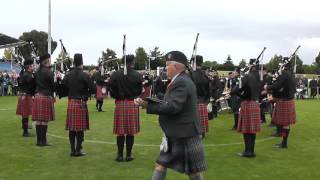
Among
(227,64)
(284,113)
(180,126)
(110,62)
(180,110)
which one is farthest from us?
(227,64)

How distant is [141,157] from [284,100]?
3596 mm

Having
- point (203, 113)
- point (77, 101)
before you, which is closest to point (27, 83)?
point (77, 101)

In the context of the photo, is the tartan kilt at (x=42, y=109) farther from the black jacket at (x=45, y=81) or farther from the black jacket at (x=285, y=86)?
the black jacket at (x=285, y=86)

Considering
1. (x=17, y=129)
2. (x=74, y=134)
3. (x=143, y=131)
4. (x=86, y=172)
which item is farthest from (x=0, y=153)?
(x=143, y=131)

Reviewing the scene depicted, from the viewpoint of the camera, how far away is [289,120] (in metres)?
10.6

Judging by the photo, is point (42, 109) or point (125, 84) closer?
point (125, 84)

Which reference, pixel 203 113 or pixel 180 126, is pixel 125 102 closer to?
pixel 203 113

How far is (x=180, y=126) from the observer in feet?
18.5

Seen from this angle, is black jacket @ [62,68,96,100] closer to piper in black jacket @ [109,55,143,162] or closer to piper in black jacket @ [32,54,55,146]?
piper in black jacket @ [109,55,143,162]

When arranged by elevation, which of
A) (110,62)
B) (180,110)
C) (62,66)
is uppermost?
(110,62)

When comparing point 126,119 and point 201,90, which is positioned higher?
point 201,90

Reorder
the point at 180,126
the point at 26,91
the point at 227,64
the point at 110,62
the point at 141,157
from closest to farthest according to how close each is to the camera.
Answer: the point at 180,126
the point at 141,157
the point at 26,91
the point at 110,62
the point at 227,64

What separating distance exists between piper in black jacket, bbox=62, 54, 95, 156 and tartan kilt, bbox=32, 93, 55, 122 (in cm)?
116

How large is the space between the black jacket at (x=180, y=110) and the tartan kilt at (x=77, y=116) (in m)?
3.78
